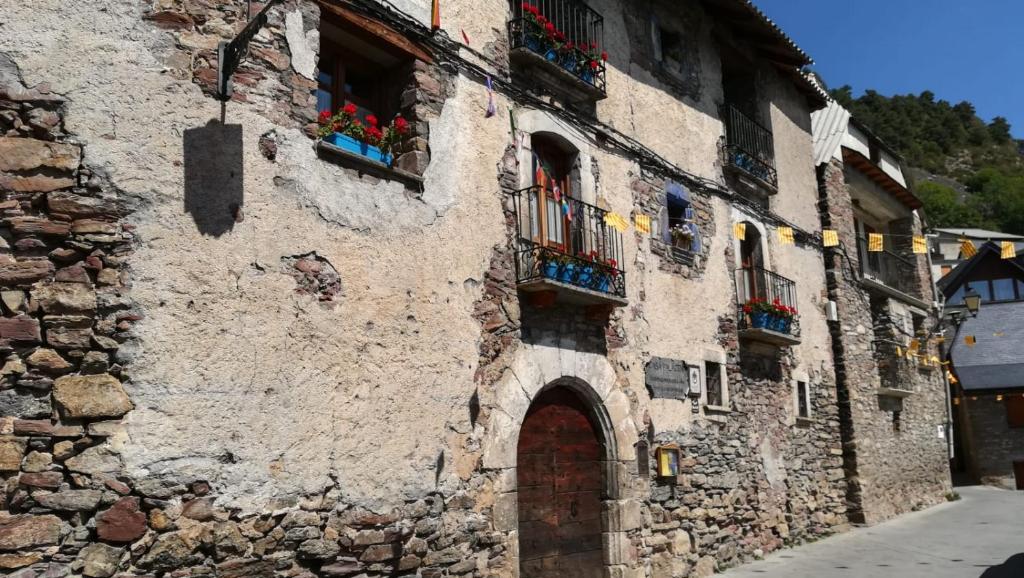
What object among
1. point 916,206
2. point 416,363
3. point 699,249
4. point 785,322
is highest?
point 916,206

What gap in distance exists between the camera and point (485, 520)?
6941 mm

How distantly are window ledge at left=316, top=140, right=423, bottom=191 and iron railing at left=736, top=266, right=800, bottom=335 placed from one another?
5.91 meters

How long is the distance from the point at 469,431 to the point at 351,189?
2285mm

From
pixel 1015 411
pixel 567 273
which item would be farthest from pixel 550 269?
pixel 1015 411

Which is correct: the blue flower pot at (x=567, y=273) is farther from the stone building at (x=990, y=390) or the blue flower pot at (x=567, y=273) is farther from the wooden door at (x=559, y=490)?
the stone building at (x=990, y=390)

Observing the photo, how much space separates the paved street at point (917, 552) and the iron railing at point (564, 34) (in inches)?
240

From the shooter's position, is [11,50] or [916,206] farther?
[916,206]

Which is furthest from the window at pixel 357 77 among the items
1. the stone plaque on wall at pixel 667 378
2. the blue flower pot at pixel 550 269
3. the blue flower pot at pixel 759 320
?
the blue flower pot at pixel 759 320

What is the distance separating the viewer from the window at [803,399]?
41.0ft

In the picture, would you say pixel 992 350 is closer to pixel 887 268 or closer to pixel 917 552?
pixel 887 268

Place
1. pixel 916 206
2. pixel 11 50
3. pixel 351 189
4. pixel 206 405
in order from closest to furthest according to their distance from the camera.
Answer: pixel 11 50 → pixel 206 405 → pixel 351 189 → pixel 916 206

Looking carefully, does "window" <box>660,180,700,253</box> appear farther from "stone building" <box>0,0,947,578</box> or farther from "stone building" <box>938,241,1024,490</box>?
"stone building" <box>938,241,1024,490</box>

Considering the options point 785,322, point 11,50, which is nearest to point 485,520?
point 11,50

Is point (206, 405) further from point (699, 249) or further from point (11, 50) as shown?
point (699, 249)
